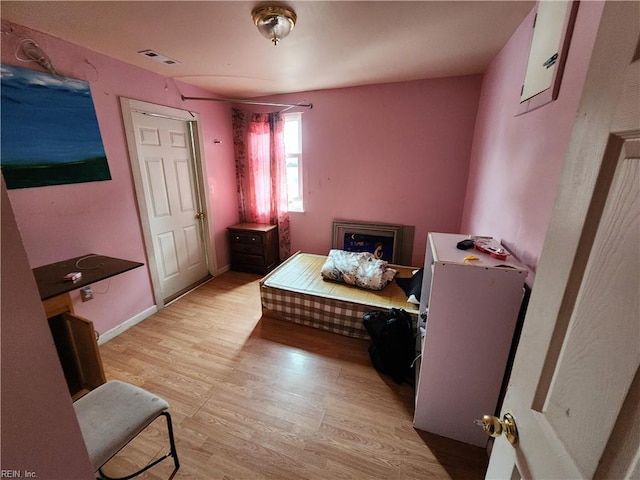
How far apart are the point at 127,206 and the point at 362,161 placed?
2539mm

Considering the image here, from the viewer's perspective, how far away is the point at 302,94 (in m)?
3.21

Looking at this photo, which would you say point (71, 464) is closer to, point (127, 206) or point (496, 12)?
point (127, 206)

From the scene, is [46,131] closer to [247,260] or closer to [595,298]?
[247,260]

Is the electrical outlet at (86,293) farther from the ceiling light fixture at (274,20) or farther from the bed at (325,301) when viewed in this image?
the ceiling light fixture at (274,20)

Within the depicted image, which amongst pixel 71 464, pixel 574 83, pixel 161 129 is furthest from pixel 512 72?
pixel 161 129

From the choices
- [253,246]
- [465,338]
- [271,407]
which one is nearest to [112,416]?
[271,407]

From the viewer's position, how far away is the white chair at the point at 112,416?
97 centimetres

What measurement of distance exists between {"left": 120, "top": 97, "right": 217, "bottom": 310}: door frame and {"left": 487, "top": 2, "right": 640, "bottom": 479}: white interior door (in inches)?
116

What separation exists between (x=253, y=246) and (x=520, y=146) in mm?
3014

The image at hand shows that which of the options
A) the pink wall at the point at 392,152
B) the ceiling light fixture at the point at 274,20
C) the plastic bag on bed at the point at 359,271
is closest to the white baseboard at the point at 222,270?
the pink wall at the point at 392,152

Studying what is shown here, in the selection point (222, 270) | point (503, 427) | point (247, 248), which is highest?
point (503, 427)

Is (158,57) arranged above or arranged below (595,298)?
above

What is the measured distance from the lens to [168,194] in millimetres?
2822

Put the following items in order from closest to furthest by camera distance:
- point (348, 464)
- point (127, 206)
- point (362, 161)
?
point (348, 464)
point (127, 206)
point (362, 161)
